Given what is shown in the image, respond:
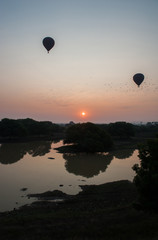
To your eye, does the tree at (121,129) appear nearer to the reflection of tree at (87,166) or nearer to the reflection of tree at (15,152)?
the reflection of tree at (15,152)

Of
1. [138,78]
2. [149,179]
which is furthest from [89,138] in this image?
[149,179]

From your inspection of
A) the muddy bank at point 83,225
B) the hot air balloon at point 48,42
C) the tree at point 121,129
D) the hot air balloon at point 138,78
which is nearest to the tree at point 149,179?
the muddy bank at point 83,225

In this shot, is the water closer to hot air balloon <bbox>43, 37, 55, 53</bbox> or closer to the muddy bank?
the muddy bank

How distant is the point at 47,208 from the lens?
2198 centimetres

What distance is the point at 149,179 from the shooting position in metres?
14.8

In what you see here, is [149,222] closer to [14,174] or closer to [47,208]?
[47,208]

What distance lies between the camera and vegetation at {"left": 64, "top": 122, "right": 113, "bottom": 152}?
209 ft

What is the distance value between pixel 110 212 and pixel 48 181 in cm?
1692

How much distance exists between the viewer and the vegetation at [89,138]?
63.7 metres

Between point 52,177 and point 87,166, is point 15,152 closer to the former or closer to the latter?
point 87,166

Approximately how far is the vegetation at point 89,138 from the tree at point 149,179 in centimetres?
4739

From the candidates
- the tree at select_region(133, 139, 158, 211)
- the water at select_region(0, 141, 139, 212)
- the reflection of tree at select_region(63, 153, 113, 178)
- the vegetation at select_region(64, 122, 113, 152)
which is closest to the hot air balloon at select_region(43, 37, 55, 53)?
the water at select_region(0, 141, 139, 212)

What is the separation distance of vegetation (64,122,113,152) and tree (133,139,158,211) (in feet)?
155

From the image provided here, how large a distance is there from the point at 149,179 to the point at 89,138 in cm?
5045
